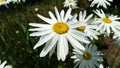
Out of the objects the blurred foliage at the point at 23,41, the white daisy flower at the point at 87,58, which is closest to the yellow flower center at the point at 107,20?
the white daisy flower at the point at 87,58

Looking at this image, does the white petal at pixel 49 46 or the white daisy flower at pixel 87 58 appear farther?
the white daisy flower at pixel 87 58

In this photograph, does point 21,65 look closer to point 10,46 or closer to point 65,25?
point 10,46

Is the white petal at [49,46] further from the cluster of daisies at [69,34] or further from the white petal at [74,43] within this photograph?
the white petal at [74,43]

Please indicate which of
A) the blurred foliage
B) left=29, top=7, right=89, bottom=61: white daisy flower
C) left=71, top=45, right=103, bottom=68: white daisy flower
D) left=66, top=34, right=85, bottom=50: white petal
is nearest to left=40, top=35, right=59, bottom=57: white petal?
left=29, top=7, right=89, bottom=61: white daisy flower

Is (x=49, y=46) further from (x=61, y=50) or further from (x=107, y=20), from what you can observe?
(x=107, y=20)

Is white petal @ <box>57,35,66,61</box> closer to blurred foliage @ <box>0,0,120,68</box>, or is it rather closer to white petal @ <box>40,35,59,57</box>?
white petal @ <box>40,35,59,57</box>

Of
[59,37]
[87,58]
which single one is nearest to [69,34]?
[59,37]
